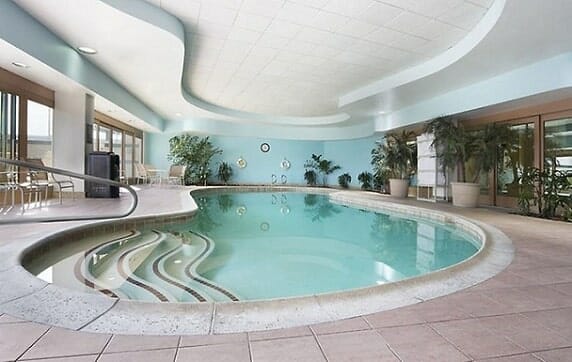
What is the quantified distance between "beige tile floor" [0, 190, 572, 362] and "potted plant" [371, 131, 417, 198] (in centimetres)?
838

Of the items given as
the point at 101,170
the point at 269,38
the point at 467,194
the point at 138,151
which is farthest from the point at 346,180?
the point at 101,170

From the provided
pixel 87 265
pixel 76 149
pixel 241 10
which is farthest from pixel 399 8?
pixel 76 149

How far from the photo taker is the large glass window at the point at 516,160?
7.46 m

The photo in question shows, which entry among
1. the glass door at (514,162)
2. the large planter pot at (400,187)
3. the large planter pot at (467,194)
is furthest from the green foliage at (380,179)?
the glass door at (514,162)

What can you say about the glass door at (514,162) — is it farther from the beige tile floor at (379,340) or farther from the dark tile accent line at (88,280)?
the dark tile accent line at (88,280)

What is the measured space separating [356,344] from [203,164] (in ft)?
44.8

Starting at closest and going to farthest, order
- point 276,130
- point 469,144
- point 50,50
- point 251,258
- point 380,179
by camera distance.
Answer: point 251,258 → point 50,50 → point 469,144 → point 380,179 → point 276,130

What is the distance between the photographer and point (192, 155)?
46.3 ft

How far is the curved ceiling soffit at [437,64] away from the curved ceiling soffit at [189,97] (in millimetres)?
2919

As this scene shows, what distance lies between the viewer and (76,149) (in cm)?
732

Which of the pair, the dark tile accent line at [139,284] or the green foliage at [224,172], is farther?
the green foliage at [224,172]

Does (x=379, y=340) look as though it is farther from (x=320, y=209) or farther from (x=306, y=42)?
(x=320, y=209)

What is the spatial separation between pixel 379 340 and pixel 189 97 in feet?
33.4

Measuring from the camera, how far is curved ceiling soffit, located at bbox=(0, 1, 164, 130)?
14.0ft
